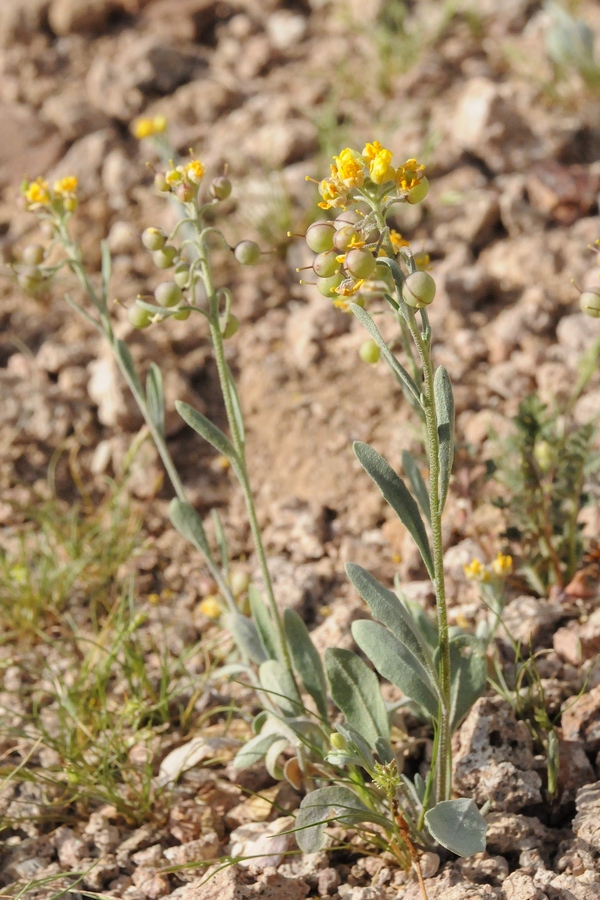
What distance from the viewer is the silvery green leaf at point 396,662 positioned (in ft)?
5.81

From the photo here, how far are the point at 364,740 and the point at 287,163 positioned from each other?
2.85 m

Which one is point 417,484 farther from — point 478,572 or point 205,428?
point 205,428

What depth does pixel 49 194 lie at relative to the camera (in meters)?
2.22

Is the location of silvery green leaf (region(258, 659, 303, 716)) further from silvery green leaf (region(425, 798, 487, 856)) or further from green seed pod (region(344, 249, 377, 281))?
green seed pod (region(344, 249, 377, 281))

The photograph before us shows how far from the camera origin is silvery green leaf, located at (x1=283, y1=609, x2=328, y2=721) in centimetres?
204

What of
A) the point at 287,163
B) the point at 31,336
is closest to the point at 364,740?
the point at 31,336

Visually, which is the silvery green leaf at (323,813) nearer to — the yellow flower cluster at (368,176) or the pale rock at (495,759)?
the pale rock at (495,759)

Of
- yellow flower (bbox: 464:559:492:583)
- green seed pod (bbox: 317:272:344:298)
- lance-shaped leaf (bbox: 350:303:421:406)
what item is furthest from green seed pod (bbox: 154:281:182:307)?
yellow flower (bbox: 464:559:492:583)

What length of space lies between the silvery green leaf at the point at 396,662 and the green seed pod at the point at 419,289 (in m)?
0.68

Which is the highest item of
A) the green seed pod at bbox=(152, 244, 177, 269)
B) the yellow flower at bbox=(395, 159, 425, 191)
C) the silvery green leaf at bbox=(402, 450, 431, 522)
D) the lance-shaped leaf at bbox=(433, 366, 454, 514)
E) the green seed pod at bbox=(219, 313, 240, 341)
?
the yellow flower at bbox=(395, 159, 425, 191)

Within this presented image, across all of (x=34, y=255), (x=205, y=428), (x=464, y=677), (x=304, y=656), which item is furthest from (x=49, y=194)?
(x=464, y=677)

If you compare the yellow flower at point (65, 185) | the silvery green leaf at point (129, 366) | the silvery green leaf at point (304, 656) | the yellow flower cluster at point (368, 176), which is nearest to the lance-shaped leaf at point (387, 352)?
the yellow flower cluster at point (368, 176)

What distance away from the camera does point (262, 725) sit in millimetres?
2080

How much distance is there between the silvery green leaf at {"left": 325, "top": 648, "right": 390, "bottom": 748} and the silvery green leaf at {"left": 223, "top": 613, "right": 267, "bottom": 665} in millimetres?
301
